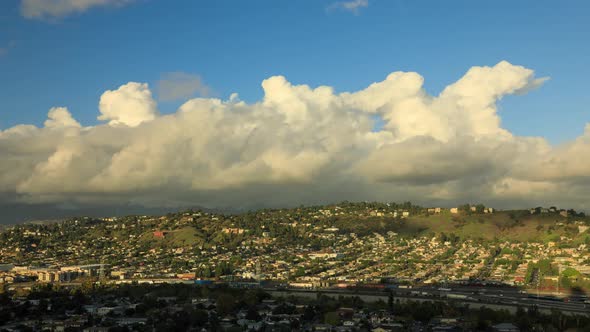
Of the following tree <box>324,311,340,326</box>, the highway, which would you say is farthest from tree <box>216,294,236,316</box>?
the highway

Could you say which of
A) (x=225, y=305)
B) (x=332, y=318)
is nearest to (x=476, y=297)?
(x=332, y=318)

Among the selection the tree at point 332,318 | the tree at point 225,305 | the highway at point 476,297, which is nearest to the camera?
the tree at point 332,318

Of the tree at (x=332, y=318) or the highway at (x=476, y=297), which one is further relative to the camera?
the highway at (x=476, y=297)

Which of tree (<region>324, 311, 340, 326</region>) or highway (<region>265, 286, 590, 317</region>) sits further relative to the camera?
highway (<region>265, 286, 590, 317</region>)

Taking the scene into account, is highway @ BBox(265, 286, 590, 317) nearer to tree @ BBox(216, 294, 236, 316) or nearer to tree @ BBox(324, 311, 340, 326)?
tree @ BBox(216, 294, 236, 316)

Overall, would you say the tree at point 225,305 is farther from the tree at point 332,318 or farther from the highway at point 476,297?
the highway at point 476,297

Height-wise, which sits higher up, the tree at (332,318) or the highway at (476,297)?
the tree at (332,318)

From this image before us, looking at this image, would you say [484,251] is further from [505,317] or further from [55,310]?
[55,310]

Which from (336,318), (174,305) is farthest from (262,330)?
(174,305)

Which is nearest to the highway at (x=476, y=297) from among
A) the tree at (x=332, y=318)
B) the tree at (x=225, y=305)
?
the tree at (x=225, y=305)

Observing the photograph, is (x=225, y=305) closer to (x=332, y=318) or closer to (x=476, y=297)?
(x=332, y=318)

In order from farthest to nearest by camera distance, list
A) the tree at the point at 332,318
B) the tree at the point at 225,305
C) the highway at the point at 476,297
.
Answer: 1. the highway at the point at 476,297
2. the tree at the point at 225,305
3. the tree at the point at 332,318
